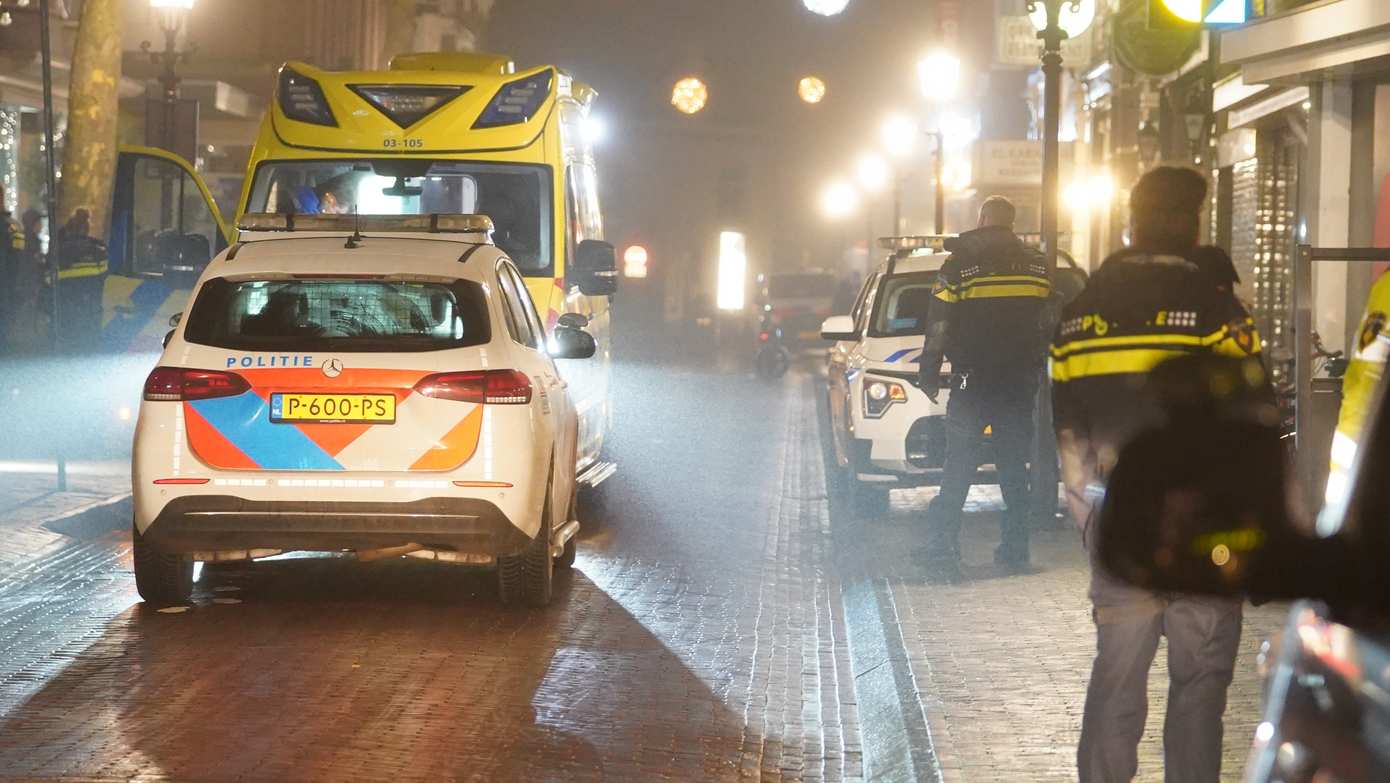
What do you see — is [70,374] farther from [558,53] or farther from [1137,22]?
[558,53]

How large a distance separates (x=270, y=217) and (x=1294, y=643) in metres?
8.15

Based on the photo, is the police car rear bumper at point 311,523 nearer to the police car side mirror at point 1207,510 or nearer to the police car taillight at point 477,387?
the police car taillight at point 477,387

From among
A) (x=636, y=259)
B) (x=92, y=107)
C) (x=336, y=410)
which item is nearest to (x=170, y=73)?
(x=92, y=107)

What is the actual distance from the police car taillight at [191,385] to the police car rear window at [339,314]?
0.60 ft

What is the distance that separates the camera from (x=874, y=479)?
1425cm

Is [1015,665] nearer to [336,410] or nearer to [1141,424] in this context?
[336,410]

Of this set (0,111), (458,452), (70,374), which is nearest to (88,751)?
(458,452)

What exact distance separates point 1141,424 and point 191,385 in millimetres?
5059

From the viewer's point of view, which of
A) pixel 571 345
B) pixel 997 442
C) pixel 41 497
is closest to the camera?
pixel 571 345

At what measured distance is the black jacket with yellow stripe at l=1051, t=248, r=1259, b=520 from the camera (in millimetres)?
5332

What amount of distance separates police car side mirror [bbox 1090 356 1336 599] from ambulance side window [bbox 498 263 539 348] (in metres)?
5.46

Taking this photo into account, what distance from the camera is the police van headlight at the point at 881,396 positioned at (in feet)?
44.6

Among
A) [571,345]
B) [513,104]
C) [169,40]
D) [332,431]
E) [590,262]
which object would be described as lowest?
[332,431]

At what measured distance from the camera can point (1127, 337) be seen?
535 centimetres
